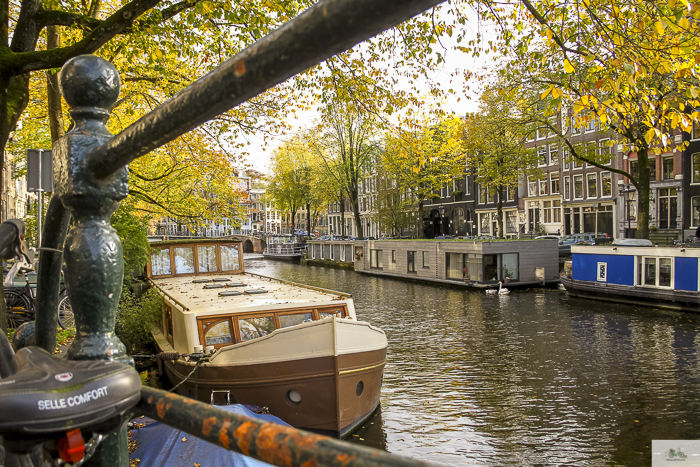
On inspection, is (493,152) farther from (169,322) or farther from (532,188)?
(169,322)

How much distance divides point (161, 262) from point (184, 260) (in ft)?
2.27

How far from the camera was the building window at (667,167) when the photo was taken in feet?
111

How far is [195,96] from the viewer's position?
0.85 metres

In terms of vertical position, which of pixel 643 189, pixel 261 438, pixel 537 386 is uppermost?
pixel 643 189

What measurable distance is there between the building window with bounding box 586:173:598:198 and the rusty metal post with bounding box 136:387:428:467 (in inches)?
1751

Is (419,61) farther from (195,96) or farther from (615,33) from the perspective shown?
(195,96)

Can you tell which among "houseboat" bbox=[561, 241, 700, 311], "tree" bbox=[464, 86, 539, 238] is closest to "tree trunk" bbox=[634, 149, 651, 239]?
"houseboat" bbox=[561, 241, 700, 311]

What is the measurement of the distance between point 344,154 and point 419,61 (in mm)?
34587

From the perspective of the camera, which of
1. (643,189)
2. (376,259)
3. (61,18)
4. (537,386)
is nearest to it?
(61,18)

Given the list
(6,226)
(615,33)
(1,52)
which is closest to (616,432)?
(615,33)

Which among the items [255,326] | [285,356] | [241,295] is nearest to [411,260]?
[241,295]

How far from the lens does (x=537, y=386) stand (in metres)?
11.2

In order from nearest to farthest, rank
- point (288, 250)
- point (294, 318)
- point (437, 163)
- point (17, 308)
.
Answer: point (294, 318) → point (17, 308) → point (437, 163) → point (288, 250)

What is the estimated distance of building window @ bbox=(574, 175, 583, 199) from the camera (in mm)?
42197
